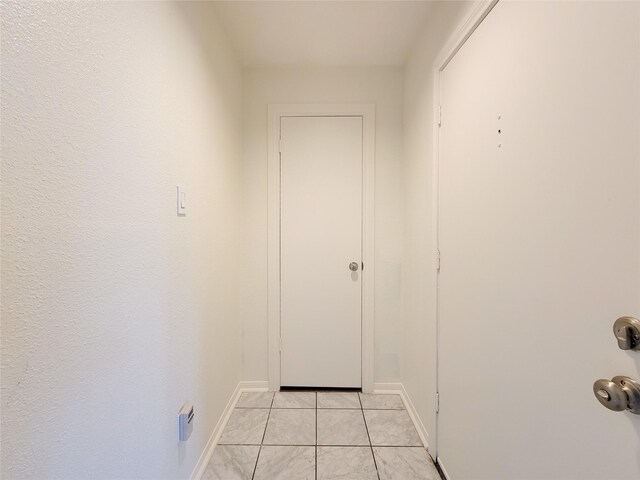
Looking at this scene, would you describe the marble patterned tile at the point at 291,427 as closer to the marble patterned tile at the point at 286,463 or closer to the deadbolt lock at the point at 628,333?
the marble patterned tile at the point at 286,463

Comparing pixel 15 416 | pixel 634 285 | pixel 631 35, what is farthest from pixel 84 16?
pixel 634 285

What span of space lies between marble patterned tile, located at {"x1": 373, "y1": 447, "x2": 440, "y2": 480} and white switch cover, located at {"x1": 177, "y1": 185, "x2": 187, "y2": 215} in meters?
1.60

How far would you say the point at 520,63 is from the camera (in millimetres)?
839

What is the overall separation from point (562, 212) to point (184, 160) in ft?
4.45

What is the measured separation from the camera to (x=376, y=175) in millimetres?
2092

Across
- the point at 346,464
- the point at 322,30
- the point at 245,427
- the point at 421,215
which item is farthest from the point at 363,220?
the point at 245,427

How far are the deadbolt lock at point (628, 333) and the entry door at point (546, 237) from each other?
2 cm

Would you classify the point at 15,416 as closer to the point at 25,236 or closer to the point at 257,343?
the point at 25,236

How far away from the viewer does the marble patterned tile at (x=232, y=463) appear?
1.36 meters

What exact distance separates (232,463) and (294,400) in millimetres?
615

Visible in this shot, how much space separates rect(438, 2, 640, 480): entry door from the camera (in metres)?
0.57

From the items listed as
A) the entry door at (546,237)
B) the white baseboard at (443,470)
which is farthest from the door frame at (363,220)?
the entry door at (546,237)

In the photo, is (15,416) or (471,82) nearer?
(15,416)

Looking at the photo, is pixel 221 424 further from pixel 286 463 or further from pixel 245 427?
pixel 286 463
